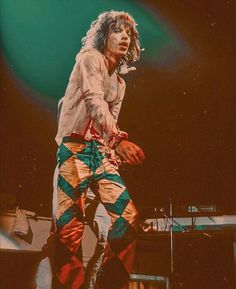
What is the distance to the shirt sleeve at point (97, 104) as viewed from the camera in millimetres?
1946

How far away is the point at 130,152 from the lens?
195 centimetres

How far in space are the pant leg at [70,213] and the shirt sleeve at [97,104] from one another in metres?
0.11

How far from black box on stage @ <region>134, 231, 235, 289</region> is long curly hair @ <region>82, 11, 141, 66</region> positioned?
2.55 ft

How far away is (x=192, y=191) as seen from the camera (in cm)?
186

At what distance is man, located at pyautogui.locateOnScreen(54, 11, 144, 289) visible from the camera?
6.05 ft

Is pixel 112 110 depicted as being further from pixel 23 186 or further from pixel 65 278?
pixel 65 278

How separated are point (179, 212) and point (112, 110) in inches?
19.9

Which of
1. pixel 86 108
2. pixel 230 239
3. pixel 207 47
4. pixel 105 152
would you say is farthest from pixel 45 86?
pixel 230 239

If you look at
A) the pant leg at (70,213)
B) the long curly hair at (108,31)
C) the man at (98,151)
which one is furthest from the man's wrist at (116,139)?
the long curly hair at (108,31)

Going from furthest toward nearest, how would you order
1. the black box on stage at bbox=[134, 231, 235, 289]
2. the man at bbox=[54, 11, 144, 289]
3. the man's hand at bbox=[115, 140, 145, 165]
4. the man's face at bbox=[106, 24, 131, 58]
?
the man's face at bbox=[106, 24, 131, 58] → the man's hand at bbox=[115, 140, 145, 165] → the man at bbox=[54, 11, 144, 289] → the black box on stage at bbox=[134, 231, 235, 289]

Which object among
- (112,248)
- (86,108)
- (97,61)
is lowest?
(112,248)

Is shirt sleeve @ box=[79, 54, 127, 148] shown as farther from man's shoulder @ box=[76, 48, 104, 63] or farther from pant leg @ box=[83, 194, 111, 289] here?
pant leg @ box=[83, 194, 111, 289]

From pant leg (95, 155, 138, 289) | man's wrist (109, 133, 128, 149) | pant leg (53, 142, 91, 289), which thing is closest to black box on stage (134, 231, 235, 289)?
pant leg (95, 155, 138, 289)

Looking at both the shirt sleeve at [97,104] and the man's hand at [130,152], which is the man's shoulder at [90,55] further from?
the man's hand at [130,152]
